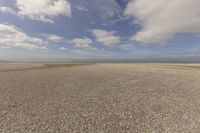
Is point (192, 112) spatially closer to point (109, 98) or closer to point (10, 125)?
point (109, 98)

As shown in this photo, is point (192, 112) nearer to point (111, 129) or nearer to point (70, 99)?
point (111, 129)

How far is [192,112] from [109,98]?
4635 mm

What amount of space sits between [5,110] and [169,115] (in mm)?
8400

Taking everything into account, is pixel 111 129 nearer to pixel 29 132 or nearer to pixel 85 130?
pixel 85 130

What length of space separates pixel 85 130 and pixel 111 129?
1027 mm

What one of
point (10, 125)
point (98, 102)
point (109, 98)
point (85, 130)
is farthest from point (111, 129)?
point (10, 125)

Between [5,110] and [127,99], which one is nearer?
[5,110]

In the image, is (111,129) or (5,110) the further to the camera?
(5,110)

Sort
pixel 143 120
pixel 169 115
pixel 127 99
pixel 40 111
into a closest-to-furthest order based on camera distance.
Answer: pixel 143 120, pixel 169 115, pixel 40 111, pixel 127 99

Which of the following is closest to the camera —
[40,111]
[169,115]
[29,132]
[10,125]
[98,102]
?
[29,132]

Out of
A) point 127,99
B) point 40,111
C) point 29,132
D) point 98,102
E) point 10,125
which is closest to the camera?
point 29,132

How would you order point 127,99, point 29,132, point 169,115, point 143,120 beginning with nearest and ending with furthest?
point 29,132, point 143,120, point 169,115, point 127,99

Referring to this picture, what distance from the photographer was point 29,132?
177 inches

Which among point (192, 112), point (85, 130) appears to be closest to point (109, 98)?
point (85, 130)
